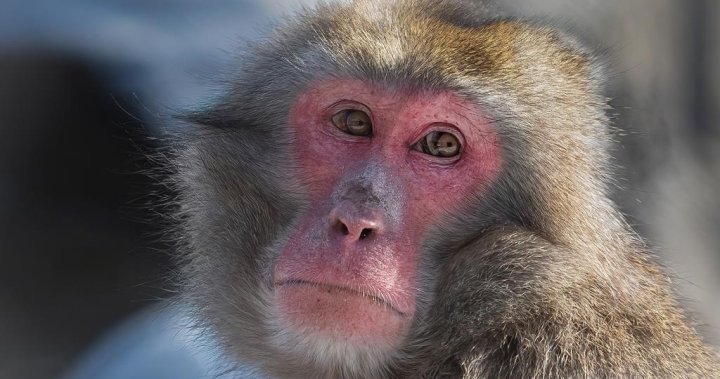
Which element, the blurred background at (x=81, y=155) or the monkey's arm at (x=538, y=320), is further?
the blurred background at (x=81, y=155)

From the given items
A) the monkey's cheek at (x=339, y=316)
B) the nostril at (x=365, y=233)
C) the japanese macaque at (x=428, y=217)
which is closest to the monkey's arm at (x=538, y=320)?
the japanese macaque at (x=428, y=217)

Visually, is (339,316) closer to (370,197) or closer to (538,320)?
(370,197)

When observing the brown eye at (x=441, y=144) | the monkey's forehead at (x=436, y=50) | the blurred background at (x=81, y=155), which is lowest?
the blurred background at (x=81, y=155)

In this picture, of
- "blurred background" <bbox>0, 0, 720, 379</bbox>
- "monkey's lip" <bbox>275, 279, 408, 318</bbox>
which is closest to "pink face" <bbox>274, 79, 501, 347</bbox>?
"monkey's lip" <bbox>275, 279, 408, 318</bbox>

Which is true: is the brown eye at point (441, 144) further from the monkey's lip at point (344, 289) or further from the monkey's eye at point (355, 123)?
the monkey's lip at point (344, 289)

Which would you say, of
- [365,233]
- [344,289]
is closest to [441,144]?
[365,233]

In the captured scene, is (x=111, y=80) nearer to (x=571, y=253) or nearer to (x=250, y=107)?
(x=250, y=107)

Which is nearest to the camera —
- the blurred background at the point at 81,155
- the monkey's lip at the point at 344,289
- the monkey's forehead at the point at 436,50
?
the monkey's lip at the point at 344,289
